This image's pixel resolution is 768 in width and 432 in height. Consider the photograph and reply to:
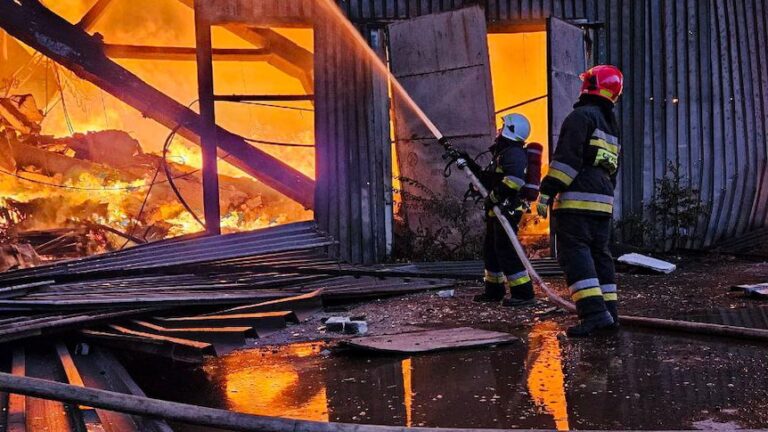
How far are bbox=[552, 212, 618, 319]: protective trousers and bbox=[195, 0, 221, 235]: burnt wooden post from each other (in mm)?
5224

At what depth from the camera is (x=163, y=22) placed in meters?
12.0

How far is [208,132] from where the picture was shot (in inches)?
367

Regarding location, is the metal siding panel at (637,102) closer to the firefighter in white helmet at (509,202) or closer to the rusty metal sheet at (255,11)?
the firefighter in white helmet at (509,202)

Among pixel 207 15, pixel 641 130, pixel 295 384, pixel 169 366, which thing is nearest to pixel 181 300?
pixel 169 366

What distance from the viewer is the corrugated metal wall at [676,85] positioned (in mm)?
9727

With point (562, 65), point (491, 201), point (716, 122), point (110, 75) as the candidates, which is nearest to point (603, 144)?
point (491, 201)

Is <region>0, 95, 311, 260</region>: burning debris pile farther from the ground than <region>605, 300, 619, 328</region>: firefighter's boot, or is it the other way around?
<region>0, 95, 311, 260</region>: burning debris pile

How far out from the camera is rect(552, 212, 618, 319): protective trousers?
5.14m

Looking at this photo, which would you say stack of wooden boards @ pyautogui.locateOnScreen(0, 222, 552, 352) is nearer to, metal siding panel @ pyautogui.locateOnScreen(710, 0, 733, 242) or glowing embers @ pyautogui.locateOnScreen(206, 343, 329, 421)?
glowing embers @ pyautogui.locateOnScreen(206, 343, 329, 421)

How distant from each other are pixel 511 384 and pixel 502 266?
8.49 ft

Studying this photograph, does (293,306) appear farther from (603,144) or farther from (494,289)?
(603,144)

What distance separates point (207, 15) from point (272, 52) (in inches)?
66.7

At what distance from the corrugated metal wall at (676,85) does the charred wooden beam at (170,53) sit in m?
3.70

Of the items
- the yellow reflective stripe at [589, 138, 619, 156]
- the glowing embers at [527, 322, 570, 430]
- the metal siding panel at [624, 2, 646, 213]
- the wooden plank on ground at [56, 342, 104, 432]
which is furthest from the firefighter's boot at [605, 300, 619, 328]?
the metal siding panel at [624, 2, 646, 213]
